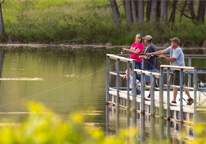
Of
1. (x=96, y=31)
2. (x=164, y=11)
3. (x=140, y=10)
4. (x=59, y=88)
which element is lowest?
(x=59, y=88)

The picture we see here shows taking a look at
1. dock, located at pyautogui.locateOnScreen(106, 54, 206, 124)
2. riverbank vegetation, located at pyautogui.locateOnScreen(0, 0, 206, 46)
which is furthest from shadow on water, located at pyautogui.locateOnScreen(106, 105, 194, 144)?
riverbank vegetation, located at pyautogui.locateOnScreen(0, 0, 206, 46)

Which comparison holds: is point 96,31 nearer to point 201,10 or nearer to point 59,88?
point 201,10

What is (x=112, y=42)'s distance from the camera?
114ft

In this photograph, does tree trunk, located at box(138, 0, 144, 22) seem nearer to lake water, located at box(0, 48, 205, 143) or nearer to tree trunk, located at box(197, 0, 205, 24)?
tree trunk, located at box(197, 0, 205, 24)

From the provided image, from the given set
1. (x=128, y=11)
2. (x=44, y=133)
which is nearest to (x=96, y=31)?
(x=128, y=11)

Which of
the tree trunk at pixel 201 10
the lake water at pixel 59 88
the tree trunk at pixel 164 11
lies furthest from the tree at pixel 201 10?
the lake water at pixel 59 88

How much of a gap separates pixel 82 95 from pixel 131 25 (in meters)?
22.3

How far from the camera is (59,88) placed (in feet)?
49.2

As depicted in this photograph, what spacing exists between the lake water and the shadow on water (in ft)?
0.06

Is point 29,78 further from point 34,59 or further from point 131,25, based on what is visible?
point 131,25

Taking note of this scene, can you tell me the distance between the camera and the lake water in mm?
10373

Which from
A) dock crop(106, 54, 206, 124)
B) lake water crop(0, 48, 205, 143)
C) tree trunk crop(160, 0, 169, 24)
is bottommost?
lake water crop(0, 48, 205, 143)

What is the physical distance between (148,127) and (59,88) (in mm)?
6274

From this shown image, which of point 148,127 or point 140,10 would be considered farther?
point 140,10
